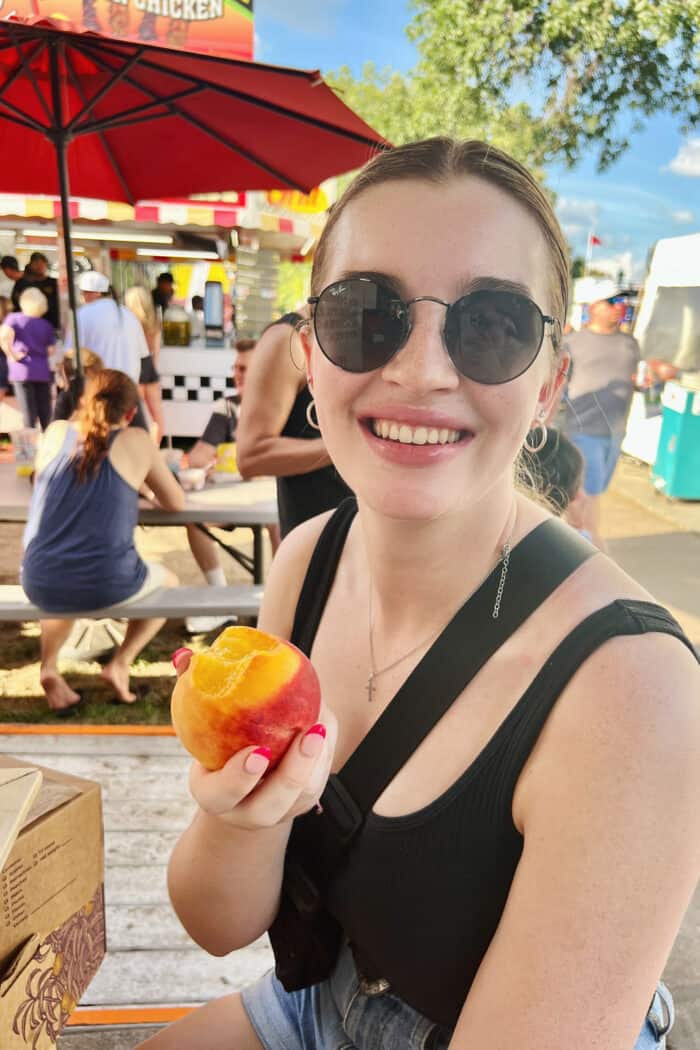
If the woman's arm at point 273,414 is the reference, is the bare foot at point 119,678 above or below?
below

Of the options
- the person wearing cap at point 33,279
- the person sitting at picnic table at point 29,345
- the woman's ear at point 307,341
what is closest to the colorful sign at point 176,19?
the person wearing cap at point 33,279

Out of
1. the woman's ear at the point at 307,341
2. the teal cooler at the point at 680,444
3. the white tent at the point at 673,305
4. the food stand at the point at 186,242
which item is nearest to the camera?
the woman's ear at the point at 307,341

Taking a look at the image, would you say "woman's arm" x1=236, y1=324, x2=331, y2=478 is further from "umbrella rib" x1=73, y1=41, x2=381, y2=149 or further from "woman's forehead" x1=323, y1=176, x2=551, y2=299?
"umbrella rib" x1=73, y1=41, x2=381, y2=149

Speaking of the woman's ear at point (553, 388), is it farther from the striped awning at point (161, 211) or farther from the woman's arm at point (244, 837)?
the striped awning at point (161, 211)

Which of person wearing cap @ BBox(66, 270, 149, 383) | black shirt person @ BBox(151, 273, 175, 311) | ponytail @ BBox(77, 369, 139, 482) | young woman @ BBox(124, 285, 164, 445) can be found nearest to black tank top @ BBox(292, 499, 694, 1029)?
ponytail @ BBox(77, 369, 139, 482)

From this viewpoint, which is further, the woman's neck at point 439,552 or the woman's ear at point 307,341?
the woman's ear at point 307,341

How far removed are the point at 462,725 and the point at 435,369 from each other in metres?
0.50

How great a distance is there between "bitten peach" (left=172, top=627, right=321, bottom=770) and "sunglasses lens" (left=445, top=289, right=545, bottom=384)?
1.58 ft

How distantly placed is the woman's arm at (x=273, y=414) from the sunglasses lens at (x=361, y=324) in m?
1.74

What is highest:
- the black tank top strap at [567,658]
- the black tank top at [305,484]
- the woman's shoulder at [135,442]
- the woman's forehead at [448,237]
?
the woman's forehead at [448,237]

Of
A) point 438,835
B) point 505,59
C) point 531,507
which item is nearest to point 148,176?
point 531,507

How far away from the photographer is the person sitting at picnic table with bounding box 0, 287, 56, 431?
31.3 feet

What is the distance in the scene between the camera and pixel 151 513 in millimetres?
4824

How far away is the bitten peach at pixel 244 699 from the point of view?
40.0 inches
